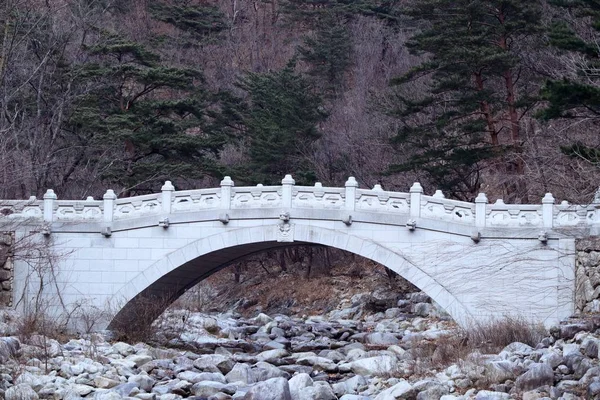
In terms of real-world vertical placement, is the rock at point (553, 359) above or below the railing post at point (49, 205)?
below

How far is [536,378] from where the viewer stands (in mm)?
20938

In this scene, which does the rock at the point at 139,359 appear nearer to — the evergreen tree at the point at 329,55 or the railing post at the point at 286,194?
the railing post at the point at 286,194

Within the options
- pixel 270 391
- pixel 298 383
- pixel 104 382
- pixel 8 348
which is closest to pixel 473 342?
pixel 298 383

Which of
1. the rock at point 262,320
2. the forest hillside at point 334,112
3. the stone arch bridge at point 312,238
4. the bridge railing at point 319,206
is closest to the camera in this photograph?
the bridge railing at point 319,206

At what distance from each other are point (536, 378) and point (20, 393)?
9.01 m

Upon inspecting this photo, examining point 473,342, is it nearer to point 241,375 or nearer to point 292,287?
point 241,375

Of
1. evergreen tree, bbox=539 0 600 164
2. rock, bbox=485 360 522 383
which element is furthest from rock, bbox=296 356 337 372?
evergreen tree, bbox=539 0 600 164

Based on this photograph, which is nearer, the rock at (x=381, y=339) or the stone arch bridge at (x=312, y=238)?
the stone arch bridge at (x=312, y=238)

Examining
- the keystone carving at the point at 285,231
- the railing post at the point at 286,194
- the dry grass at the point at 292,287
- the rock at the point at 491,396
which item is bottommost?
the rock at the point at 491,396

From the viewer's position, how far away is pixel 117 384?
23547 millimetres

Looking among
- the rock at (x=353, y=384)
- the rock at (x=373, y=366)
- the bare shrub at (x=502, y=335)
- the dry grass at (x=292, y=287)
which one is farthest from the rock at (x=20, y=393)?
the dry grass at (x=292, y=287)

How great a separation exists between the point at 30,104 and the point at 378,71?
18.5 m

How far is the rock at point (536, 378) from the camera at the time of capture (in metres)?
20.9

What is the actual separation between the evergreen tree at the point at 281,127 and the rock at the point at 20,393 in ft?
69.3
